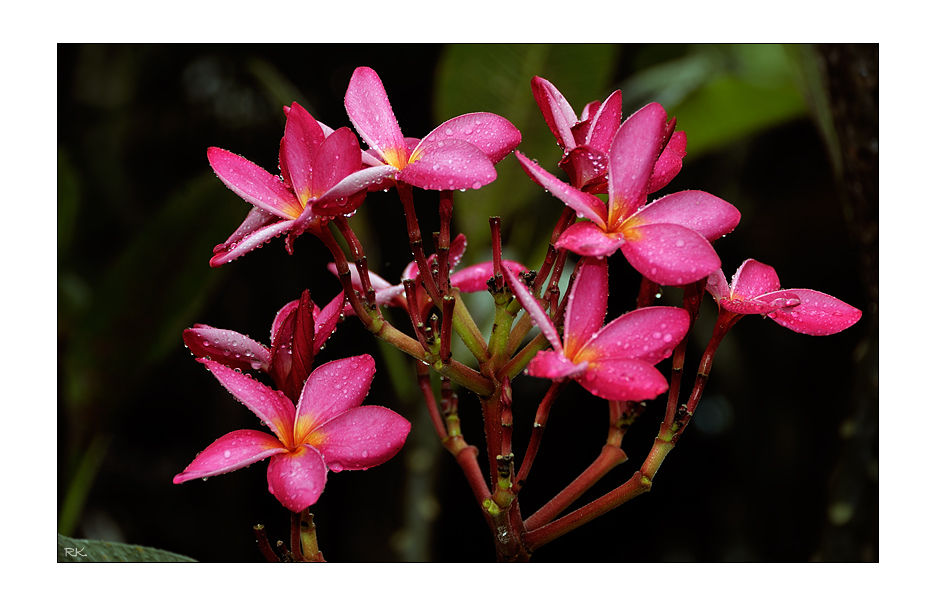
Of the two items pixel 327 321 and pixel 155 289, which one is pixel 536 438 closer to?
pixel 327 321

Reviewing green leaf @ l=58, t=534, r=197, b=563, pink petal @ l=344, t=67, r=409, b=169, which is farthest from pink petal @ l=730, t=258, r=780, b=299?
green leaf @ l=58, t=534, r=197, b=563

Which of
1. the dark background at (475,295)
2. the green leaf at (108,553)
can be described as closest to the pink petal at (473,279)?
the green leaf at (108,553)

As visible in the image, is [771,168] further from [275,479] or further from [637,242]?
[275,479]

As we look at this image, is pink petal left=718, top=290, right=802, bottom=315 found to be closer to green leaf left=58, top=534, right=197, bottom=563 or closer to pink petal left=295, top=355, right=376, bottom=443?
pink petal left=295, top=355, right=376, bottom=443

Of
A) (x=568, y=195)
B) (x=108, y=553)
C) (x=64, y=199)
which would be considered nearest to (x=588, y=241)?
(x=568, y=195)

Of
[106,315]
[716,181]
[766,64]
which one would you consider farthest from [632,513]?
[106,315]
